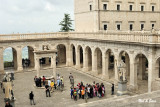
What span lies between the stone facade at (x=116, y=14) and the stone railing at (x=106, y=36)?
4.05 m

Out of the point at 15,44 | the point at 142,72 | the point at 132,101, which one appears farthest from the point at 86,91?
the point at 15,44

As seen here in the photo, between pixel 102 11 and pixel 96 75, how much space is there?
11715mm

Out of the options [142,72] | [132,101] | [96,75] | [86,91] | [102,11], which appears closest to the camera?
[132,101]

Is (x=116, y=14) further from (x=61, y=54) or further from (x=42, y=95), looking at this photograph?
(x=42, y=95)

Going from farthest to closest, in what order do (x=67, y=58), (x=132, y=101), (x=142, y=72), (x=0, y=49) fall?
(x=67, y=58) → (x=0, y=49) → (x=142, y=72) → (x=132, y=101)

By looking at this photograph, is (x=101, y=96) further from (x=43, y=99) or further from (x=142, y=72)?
(x=142, y=72)

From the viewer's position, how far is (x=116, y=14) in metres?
37.2

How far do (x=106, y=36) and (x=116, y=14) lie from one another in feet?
36.8

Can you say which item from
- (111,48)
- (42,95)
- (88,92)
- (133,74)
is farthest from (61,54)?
(88,92)

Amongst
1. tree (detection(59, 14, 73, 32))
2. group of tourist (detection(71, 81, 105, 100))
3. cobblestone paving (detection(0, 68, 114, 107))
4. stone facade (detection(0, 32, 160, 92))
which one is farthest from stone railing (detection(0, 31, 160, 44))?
tree (detection(59, 14, 73, 32))

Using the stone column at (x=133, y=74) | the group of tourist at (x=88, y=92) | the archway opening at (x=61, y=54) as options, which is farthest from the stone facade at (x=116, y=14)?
the group of tourist at (x=88, y=92)

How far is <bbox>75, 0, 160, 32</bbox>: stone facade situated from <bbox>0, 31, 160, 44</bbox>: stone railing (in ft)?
13.3

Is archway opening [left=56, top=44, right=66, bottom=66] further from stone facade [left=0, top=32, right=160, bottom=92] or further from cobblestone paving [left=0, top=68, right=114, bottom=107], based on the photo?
cobblestone paving [left=0, top=68, right=114, bottom=107]

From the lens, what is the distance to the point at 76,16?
42375 millimetres
